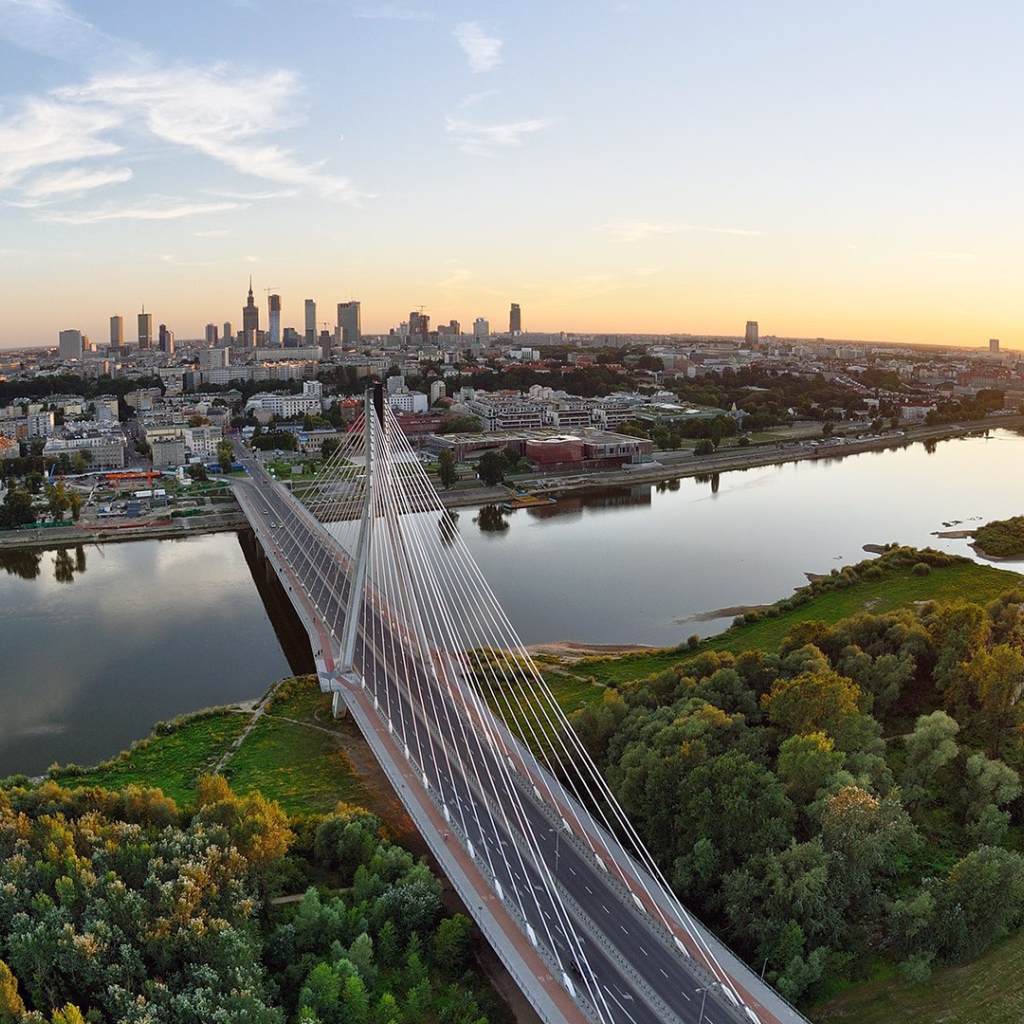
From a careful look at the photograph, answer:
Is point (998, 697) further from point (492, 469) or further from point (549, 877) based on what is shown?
point (492, 469)

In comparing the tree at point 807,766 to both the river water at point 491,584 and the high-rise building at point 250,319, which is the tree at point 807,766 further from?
the high-rise building at point 250,319

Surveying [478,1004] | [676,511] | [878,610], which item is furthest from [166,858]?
[676,511]

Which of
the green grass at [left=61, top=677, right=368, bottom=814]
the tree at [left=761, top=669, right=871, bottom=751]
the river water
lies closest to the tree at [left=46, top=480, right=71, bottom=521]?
the river water

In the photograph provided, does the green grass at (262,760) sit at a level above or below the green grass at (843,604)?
below

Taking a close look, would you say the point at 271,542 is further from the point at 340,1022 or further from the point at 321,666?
the point at 340,1022

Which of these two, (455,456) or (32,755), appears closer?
(32,755)

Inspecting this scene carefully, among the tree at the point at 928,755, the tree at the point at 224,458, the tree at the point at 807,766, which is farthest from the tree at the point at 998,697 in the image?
the tree at the point at 224,458

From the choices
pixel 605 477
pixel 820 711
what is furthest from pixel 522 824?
pixel 605 477
